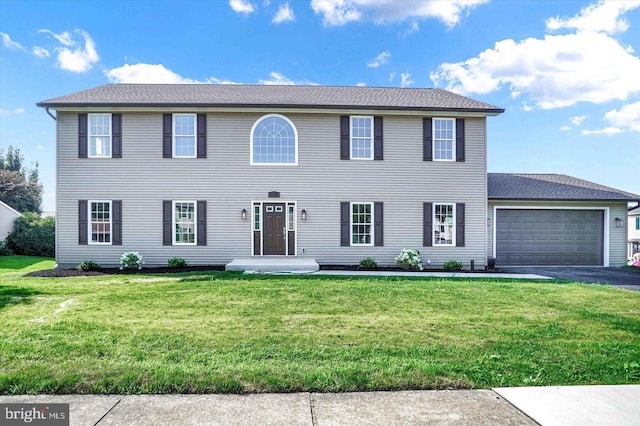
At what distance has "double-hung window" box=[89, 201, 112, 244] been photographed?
40.2ft

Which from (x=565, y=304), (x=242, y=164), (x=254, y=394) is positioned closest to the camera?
(x=254, y=394)

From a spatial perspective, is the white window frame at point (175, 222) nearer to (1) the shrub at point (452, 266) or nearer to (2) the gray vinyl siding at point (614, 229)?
(1) the shrub at point (452, 266)

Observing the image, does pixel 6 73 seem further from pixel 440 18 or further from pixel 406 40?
pixel 440 18

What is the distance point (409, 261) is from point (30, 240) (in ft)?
66.6

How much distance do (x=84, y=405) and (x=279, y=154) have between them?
34.1 ft

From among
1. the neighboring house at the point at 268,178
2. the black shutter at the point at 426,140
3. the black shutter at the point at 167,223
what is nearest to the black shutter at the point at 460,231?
the neighboring house at the point at 268,178

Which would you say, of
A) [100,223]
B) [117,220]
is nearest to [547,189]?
[117,220]

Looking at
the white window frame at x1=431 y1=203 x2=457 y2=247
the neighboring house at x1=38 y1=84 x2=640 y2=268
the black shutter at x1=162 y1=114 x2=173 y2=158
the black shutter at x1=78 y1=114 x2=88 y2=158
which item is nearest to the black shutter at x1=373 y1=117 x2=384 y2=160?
the neighboring house at x1=38 y1=84 x2=640 y2=268

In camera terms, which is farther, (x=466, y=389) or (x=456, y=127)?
(x=456, y=127)

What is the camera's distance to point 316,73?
708 inches

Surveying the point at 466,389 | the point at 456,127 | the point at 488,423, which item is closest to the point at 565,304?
the point at 466,389

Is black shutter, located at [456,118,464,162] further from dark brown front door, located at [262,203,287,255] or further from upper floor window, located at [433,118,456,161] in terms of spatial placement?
dark brown front door, located at [262,203,287,255]

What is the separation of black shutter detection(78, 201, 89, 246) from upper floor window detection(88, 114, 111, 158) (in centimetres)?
177

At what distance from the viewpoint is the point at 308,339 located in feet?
14.4
